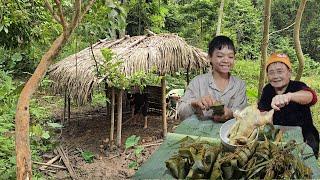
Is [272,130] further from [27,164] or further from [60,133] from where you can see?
[60,133]

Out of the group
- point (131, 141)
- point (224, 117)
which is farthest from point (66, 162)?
point (224, 117)

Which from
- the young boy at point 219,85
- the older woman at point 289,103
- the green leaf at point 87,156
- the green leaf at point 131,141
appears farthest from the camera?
the green leaf at point 131,141

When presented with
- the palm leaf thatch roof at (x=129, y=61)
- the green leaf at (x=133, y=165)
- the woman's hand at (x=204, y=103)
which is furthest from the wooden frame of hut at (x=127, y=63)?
the woman's hand at (x=204, y=103)

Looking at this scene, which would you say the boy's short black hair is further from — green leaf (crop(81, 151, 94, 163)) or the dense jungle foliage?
green leaf (crop(81, 151, 94, 163))

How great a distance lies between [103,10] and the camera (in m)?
3.35

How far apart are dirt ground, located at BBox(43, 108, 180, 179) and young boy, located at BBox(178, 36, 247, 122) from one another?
353 centimetres

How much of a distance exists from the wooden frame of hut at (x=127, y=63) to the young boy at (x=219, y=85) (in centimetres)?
434

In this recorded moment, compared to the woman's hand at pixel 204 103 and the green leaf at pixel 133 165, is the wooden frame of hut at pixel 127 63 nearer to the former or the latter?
the green leaf at pixel 133 165

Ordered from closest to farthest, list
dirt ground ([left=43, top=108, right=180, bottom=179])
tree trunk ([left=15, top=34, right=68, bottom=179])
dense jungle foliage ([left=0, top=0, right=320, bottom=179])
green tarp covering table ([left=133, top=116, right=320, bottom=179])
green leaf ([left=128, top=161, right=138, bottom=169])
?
green tarp covering table ([left=133, top=116, right=320, bottom=179])
tree trunk ([left=15, top=34, right=68, bottom=179])
dense jungle foliage ([left=0, top=0, right=320, bottom=179])
dirt ground ([left=43, top=108, right=180, bottom=179])
green leaf ([left=128, top=161, right=138, bottom=169])

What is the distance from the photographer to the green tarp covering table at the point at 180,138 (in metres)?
1.94

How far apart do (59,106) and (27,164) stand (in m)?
8.95

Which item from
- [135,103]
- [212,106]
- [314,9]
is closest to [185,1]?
[314,9]

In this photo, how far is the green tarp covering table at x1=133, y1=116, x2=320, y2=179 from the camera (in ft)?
6.38

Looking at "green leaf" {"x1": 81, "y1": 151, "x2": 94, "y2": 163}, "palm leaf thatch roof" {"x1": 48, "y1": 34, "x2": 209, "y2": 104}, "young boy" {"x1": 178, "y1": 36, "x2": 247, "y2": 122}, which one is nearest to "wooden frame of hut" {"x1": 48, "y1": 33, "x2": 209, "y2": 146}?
"palm leaf thatch roof" {"x1": 48, "y1": 34, "x2": 209, "y2": 104}
